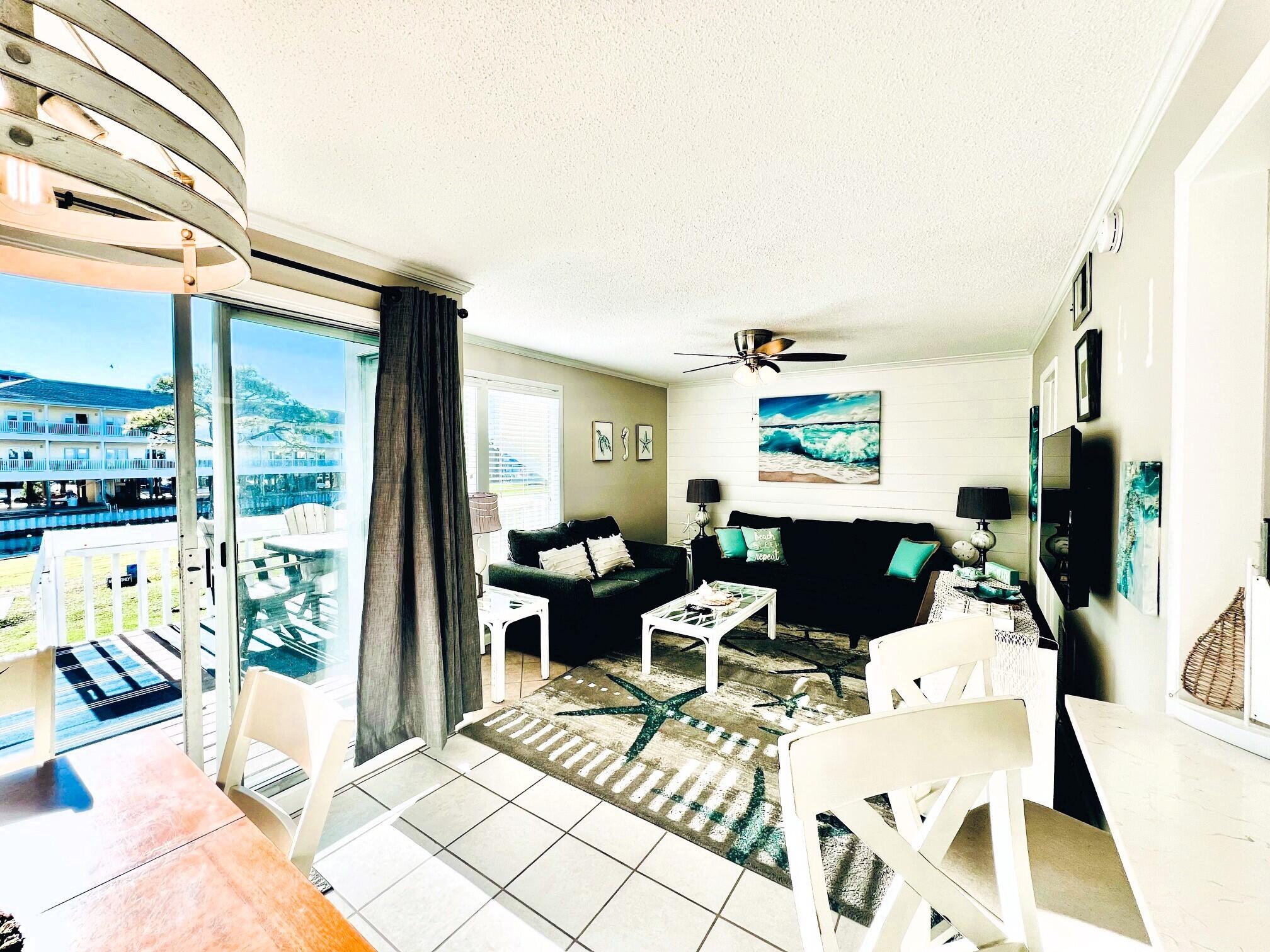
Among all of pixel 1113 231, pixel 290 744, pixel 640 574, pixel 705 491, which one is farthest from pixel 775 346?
pixel 290 744

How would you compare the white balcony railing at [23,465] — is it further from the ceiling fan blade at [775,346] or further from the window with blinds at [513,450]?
the ceiling fan blade at [775,346]

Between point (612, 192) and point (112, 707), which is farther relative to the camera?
point (112, 707)

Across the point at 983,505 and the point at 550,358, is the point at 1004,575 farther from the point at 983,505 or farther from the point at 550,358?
the point at 550,358

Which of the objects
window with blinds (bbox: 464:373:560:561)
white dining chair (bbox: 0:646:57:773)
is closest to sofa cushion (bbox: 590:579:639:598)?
window with blinds (bbox: 464:373:560:561)

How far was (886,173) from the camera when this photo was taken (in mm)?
1788

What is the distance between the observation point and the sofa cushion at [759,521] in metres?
5.53

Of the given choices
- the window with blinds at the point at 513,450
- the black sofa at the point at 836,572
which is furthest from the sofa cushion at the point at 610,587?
the black sofa at the point at 836,572

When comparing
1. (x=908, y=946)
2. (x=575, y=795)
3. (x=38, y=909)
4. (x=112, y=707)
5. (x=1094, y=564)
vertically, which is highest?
(x=1094, y=564)

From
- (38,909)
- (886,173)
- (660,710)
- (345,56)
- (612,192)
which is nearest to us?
(38,909)

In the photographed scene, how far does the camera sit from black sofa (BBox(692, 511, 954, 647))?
4.25 meters

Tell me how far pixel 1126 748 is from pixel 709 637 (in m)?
2.38

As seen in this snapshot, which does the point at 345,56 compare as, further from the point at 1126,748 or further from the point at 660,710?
Answer: the point at 660,710

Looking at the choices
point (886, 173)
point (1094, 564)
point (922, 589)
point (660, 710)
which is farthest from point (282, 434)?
point (922, 589)

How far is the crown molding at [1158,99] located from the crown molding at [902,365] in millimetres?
2736
